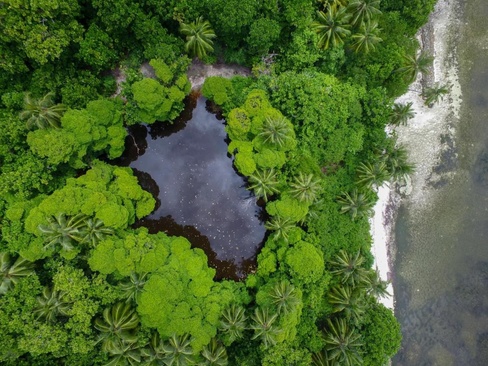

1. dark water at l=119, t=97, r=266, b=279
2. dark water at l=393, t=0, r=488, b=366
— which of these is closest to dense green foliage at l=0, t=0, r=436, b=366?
dark water at l=119, t=97, r=266, b=279

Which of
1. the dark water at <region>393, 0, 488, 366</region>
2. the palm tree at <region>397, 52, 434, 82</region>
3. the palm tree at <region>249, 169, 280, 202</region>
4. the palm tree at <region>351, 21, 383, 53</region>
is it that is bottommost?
the dark water at <region>393, 0, 488, 366</region>

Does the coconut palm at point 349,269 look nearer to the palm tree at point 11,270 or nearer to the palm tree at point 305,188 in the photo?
the palm tree at point 305,188

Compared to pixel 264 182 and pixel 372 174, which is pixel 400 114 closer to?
pixel 372 174

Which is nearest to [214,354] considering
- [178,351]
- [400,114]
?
[178,351]

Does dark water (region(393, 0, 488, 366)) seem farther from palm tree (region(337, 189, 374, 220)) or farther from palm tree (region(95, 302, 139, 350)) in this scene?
palm tree (region(95, 302, 139, 350))

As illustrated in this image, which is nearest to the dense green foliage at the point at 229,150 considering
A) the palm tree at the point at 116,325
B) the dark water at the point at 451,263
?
the palm tree at the point at 116,325

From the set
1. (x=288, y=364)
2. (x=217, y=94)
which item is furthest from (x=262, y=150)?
(x=288, y=364)

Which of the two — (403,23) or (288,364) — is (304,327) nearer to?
(288,364)
